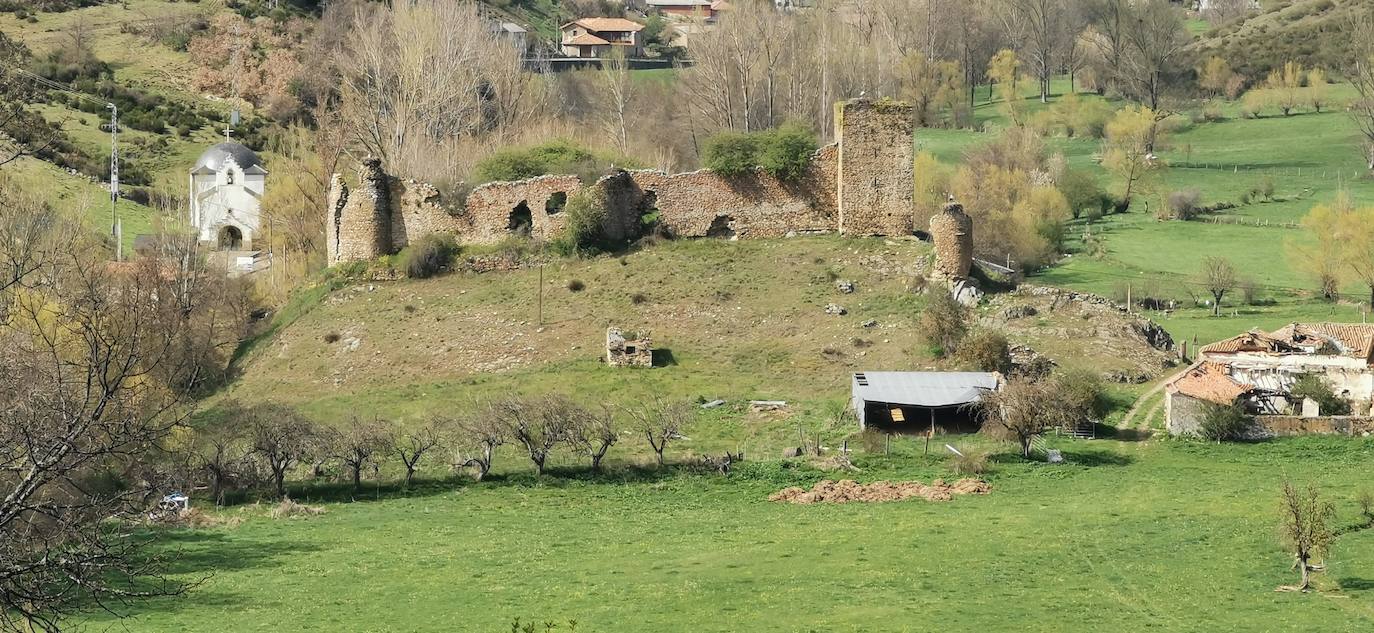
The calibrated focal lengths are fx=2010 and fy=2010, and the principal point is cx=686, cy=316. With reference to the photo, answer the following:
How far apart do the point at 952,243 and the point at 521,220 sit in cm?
1101

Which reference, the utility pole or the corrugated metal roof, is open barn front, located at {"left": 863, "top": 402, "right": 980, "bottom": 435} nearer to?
the corrugated metal roof

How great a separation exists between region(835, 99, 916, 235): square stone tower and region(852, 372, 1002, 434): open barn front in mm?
8473

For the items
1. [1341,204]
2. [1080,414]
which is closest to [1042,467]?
[1080,414]

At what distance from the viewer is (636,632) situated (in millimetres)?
25922

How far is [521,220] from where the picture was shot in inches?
1951

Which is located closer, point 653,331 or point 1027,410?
point 1027,410

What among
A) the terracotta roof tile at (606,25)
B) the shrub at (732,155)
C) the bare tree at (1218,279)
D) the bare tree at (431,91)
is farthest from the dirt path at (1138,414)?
the terracotta roof tile at (606,25)

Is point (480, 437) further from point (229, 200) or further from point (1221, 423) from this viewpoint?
point (229, 200)

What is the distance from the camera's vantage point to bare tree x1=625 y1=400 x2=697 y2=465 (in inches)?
1516

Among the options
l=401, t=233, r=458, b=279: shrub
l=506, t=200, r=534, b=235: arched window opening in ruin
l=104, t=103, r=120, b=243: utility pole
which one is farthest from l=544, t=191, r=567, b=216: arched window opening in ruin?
l=104, t=103, r=120, b=243: utility pole

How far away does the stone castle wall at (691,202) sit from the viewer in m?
48.1

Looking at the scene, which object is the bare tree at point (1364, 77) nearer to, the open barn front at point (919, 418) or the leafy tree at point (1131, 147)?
the leafy tree at point (1131, 147)

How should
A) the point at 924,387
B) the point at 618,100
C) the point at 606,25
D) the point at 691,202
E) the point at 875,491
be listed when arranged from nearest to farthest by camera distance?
the point at 875,491 < the point at 924,387 < the point at 691,202 < the point at 618,100 < the point at 606,25

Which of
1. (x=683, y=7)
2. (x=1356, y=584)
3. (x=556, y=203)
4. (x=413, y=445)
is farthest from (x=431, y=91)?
(x=683, y=7)
